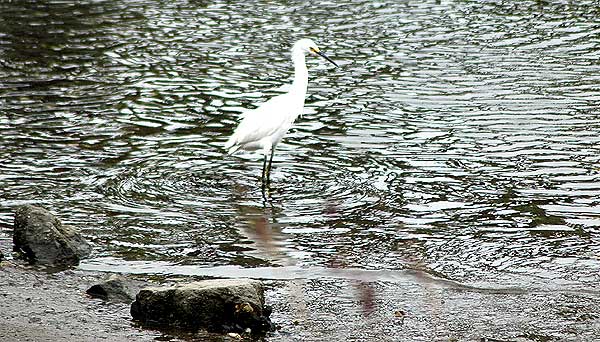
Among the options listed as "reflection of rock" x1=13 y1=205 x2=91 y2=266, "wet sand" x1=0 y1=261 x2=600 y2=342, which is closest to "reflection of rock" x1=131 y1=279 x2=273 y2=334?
"wet sand" x1=0 y1=261 x2=600 y2=342

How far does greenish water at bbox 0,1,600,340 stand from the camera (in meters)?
9.96

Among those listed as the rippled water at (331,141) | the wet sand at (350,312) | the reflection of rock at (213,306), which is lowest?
the rippled water at (331,141)

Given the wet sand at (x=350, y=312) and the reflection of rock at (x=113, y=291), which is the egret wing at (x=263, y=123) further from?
the reflection of rock at (x=113, y=291)

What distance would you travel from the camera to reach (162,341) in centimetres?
743

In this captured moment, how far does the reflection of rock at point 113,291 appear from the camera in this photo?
27.2ft

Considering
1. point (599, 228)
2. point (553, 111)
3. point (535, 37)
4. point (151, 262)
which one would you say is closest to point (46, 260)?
point (151, 262)

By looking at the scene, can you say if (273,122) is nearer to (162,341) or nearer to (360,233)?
(360,233)

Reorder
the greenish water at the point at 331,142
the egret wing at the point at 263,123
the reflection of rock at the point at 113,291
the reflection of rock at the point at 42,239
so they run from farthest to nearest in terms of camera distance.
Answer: the egret wing at the point at 263,123
the greenish water at the point at 331,142
the reflection of rock at the point at 42,239
the reflection of rock at the point at 113,291

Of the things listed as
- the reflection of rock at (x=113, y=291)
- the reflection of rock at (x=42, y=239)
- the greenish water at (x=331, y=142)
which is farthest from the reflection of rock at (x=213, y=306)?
the reflection of rock at (x=42, y=239)

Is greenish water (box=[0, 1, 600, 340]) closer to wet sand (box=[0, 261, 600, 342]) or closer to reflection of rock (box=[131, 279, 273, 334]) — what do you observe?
wet sand (box=[0, 261, 600, 342])

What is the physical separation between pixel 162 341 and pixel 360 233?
3.27 metres

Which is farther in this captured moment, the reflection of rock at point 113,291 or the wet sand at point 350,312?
the reflection of rock at point 113,291

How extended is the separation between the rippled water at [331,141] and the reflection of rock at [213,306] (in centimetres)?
183

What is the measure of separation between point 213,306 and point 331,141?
6.29 m
